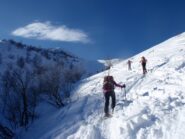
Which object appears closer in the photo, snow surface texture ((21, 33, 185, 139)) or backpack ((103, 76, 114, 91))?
snow surface texture ((21, 33, 185, 139))

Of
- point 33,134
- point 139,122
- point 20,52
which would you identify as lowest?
point 33,134

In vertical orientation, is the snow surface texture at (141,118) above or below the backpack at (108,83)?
below

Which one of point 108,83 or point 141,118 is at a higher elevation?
point 108,83

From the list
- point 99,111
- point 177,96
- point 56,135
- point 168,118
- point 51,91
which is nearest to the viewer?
point 168,118

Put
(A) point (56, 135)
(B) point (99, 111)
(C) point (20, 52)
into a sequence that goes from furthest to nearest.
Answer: (C) point (20, 52)
(B) point (99, 111)
(A) point (56, 135)

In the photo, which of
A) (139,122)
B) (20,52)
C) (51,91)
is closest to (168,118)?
(139,122)

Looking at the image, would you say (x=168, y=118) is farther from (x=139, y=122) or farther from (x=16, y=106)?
(x=16, y=106)

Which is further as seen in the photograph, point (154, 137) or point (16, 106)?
point (16, 106)

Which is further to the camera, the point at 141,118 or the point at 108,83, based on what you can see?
the point at 108,83

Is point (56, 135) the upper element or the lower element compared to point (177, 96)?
lower

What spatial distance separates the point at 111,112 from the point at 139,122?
3465mm

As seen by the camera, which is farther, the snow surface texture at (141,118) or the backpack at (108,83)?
the backpack at (108,83)

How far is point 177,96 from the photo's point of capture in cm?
1767

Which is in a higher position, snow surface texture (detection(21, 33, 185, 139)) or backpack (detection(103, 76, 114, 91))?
backpack (detection(103, 76, 114, 91))
